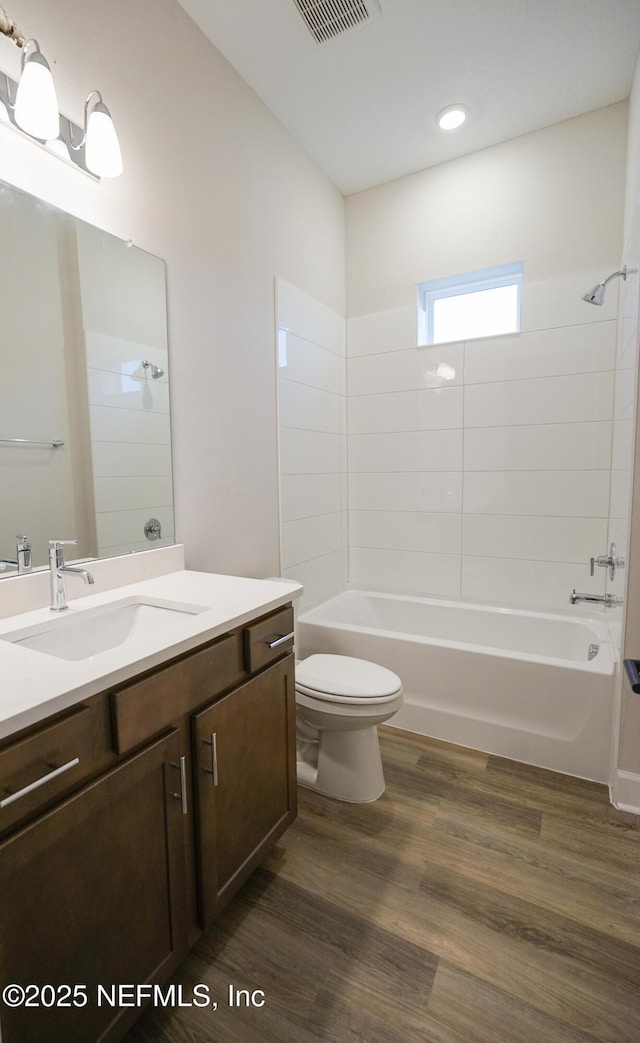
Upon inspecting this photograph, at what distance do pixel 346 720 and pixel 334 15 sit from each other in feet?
8.37

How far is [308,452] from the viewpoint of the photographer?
8.38ft

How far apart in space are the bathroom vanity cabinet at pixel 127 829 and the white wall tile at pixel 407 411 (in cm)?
188

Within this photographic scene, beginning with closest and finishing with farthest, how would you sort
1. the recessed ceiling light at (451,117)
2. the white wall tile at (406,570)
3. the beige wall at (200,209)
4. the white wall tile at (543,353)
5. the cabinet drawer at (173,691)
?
the cabinet drawer at (173,691), the beige wall at (200,209), the recessed ceiling light at (451,117), the white wall tile at (543,353), the white wall tile at (406,570)

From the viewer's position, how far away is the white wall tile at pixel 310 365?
2336 millimetres

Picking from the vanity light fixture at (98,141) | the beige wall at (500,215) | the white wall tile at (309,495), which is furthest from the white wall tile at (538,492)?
the vanity light fixture at (98,141)

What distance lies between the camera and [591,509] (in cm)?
234

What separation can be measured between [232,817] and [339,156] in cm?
304

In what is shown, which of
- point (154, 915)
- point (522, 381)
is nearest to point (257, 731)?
point (154, 915)

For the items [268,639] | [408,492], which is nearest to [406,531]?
[408,492]

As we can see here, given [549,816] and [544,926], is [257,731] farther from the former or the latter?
[549,816]

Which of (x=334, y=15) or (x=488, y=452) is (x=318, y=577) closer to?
(x=488, y=452)

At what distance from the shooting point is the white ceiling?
169 centimetres

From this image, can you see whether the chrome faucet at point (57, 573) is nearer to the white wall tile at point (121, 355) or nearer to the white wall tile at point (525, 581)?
the white wall tile at point (121, 355)

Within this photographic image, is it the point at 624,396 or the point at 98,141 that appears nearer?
the point at 98,141
